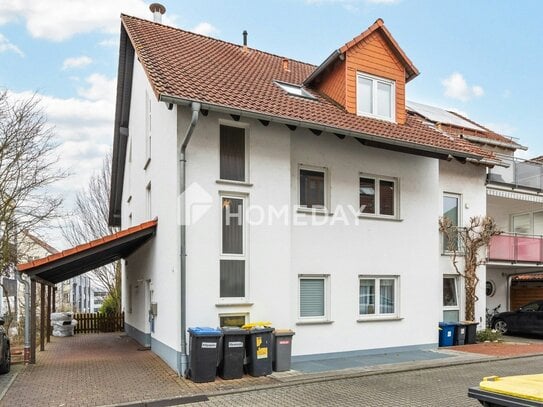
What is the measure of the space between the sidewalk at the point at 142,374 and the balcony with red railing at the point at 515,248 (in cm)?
366

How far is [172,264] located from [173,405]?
3141mm

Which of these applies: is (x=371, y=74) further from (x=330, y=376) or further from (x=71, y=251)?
(x=71, y=251)

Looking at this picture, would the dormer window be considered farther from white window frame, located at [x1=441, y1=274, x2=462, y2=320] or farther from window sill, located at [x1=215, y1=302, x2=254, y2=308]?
window sill, located at [x1=215, y1=302, x2=254, y2=308]

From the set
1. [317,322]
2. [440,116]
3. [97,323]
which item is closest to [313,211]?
[317,322]

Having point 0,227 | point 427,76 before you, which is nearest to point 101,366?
point 0,227

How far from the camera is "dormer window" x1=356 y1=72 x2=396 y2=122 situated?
1305cm

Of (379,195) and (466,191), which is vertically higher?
(466,191)

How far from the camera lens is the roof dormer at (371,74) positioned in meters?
12.8

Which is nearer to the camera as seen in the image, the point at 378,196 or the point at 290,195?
the point at 290,195

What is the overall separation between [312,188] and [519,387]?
7.79m

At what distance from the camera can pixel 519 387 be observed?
175 inches

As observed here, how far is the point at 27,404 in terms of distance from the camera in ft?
25.2

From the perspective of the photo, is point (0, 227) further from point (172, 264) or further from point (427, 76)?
point (427, 76)

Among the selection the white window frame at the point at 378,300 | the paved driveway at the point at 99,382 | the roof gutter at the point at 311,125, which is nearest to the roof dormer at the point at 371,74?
the roof gutter at the point at 311,125
